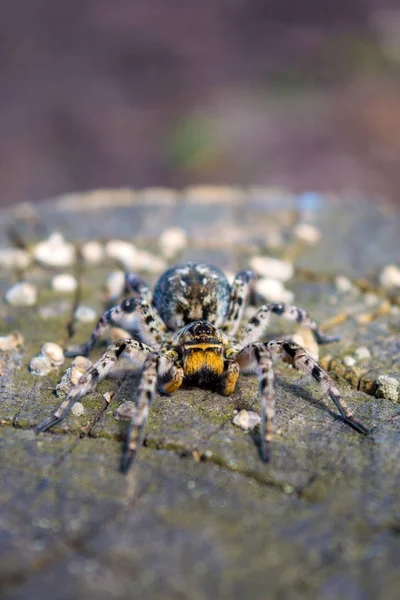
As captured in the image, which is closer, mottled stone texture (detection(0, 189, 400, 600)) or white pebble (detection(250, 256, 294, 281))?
mottled stone texture (detection(0, 189, 400, 600))

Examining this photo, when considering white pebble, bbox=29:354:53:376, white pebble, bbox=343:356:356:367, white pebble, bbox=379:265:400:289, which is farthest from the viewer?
white pebble, bbox=379:265:400:289

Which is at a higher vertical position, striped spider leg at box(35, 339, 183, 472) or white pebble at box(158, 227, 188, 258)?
white pebble at box(158, 227, 188, 258)

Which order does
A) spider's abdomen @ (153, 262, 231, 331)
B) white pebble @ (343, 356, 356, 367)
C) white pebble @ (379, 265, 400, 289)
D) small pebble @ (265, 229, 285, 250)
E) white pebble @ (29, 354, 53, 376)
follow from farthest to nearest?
small pebble @ (265, 229, 285, 250)
white pebble @ (379, 265, 400, 289)
spider's abdomen @ (153, 262, 231, 331)
white pebble @ (343, 356, 356, 367)
white pebble @ (29, 354, 53, 376)

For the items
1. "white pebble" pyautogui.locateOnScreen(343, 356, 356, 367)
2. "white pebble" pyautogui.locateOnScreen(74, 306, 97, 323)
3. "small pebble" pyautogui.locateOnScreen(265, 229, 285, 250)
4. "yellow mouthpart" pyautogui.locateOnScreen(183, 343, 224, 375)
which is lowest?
"yellow mouthpart" pyautogui.locateOnScreen(183, 343, 224, 375)

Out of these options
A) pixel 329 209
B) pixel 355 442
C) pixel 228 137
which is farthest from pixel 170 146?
pixel 355 442

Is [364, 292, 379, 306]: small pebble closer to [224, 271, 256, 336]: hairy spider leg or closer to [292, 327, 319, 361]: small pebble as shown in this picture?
[292, 327, 319, 361]: small pebble

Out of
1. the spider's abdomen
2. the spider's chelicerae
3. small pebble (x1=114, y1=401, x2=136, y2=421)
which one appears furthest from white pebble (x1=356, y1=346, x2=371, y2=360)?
small pebble (x1=114, y1=401, x2=136, y2=421)

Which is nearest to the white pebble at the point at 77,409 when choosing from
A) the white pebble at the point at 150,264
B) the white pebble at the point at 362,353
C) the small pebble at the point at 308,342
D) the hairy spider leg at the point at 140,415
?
the hairy spider leg at the point at 140,415
